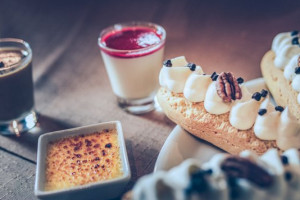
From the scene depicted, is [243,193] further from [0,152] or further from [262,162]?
[0,152]

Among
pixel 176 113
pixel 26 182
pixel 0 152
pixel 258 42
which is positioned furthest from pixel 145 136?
pixel 258 42

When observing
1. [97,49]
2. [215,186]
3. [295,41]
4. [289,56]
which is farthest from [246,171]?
[97,49]

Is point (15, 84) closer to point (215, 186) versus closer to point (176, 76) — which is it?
point (176, 76)

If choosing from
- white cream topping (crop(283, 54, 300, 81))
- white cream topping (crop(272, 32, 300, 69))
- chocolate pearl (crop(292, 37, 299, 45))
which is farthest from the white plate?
chocolate pearl (crop(292, 37, 299, 45))

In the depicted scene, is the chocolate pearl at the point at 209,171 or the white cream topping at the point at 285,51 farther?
the white cream topping at the point at 285,51

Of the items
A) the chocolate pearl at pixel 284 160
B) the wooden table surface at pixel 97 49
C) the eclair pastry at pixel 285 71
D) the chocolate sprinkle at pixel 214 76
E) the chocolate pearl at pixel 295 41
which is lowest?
the wooden table surface at pixel 97 49

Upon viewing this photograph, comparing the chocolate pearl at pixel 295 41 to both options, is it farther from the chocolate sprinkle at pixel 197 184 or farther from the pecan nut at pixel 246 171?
the chocolate sprinkle at pixel 197 184

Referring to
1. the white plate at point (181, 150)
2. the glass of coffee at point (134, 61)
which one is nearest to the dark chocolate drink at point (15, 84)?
the glass of coffee at point (134, 61)
